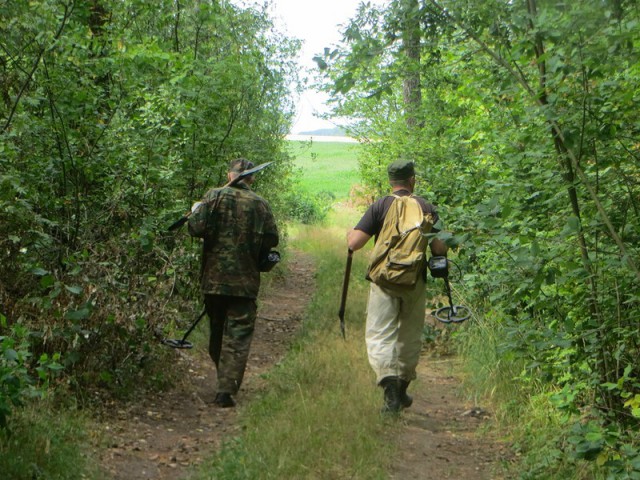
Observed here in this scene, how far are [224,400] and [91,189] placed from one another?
2379mm

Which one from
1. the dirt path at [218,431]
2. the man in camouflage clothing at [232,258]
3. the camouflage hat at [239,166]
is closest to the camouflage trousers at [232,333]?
the man in camouflage clothing at [232,258]

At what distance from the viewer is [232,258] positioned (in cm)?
784

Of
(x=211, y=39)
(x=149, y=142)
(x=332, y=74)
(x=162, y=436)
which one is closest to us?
(x=332, y=74)

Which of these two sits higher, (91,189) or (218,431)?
(91,189)

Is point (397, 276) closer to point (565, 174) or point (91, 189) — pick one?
point (565, 174)

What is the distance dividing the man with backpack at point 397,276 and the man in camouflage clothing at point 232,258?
1241 millimetres

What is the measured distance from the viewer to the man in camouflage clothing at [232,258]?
7816 mm

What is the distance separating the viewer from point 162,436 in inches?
267

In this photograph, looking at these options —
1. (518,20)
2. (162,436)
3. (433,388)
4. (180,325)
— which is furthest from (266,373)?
(518,20)

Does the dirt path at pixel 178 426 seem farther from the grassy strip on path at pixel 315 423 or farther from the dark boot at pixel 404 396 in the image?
the dark boot at pixel 404 396

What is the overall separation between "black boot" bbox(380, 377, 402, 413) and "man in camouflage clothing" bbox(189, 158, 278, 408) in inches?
60.7

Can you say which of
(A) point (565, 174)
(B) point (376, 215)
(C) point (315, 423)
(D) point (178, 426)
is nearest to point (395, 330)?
(B) point (376, 215)

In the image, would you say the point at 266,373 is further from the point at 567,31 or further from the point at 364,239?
the point at 567,31

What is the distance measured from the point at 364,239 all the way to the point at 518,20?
287 centimetres
